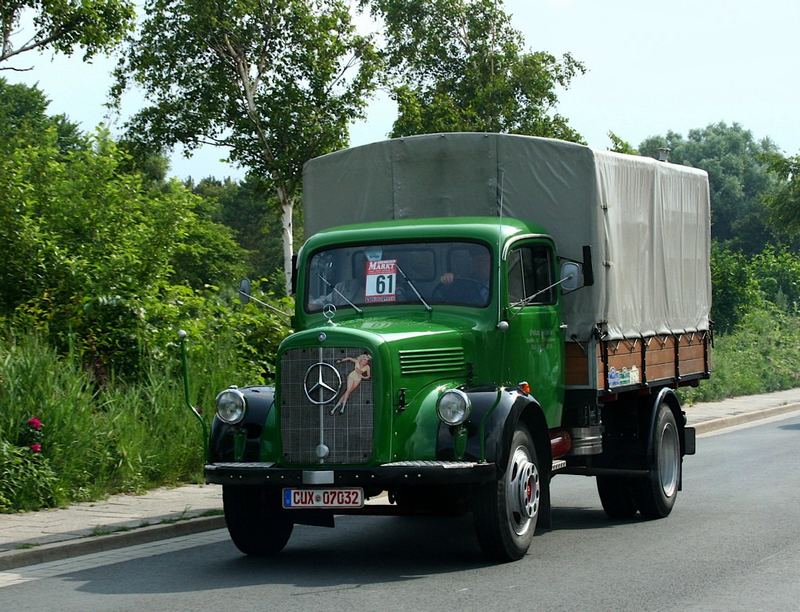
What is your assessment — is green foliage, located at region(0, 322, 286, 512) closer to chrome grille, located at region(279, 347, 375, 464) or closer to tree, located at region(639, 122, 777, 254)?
chrome grille, located at region(279, 347, 375, 464)

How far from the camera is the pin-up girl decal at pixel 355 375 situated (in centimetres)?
958

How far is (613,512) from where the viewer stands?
506 inches

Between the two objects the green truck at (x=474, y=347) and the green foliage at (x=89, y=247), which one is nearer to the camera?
the green truck at (x=474, y=347)

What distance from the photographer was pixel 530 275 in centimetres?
1126

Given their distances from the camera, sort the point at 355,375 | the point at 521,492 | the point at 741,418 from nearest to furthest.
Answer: the point at 355,375 < the point at 521,492 < the point at 741,418

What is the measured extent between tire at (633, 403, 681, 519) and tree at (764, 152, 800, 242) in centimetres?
3639

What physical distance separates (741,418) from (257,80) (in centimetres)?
1854

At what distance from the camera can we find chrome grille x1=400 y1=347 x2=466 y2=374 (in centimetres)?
984

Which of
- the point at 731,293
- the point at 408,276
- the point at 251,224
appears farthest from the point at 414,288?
the point at 251,224

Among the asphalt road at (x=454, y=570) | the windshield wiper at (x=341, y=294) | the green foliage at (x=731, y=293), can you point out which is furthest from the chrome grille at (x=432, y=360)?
the green foliage at (x=731, y=293)

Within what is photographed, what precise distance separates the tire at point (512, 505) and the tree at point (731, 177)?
94.6m

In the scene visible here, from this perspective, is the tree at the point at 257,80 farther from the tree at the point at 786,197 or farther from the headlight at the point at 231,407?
the headlight at the point at 231,407

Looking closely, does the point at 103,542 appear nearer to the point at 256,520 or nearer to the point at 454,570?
the point at 256,520

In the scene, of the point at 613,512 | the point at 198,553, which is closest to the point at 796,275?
the point at 613,512
